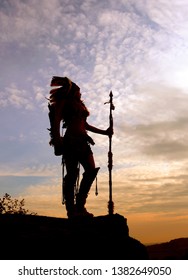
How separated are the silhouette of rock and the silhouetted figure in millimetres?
403

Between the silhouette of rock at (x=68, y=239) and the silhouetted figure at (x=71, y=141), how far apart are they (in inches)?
15.9

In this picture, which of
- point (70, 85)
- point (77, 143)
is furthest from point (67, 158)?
point (70, 85)

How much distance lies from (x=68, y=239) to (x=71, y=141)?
2.03 m

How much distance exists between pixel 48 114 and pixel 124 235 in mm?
3030

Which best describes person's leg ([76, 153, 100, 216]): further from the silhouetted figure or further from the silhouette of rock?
the silhouette of rock

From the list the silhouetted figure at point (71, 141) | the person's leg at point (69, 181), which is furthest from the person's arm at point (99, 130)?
the person's leg at point (69, 181)

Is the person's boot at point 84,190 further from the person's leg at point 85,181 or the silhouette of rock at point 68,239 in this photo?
the silhouette of rock at point 68,239

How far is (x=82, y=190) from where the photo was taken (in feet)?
25.1

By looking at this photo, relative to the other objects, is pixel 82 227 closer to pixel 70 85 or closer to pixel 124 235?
pixel 124 235

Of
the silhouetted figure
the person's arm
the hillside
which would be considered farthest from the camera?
the person's arm

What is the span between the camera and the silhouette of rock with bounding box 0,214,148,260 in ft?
20.5

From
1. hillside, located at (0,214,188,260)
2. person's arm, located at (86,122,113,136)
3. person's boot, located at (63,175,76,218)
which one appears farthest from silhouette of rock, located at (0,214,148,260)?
person's arm, located at (86,122,113,136)

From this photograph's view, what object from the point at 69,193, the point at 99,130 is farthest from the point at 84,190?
the point at 99,130

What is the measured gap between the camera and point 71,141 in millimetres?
7672
